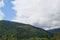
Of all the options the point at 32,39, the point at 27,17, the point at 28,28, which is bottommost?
the point at 32,39

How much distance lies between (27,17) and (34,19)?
86 millimetres

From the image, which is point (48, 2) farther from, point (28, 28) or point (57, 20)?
point (28, 28)

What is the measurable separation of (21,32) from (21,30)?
0.02m

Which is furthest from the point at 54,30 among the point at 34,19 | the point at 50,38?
the point at 34,19

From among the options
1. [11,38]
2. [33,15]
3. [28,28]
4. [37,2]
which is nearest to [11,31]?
[11,38]

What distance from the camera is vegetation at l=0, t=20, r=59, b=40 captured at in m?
1.74

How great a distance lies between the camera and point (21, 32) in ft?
5.74

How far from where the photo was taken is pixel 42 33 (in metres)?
1.76

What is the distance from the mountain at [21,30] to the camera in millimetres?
1746

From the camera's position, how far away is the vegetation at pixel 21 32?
1.74 m

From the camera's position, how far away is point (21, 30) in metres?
1.75

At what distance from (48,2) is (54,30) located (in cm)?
34

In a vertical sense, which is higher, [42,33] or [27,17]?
[27,17]

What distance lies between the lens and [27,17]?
1.77m
